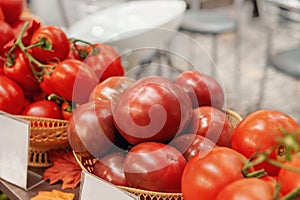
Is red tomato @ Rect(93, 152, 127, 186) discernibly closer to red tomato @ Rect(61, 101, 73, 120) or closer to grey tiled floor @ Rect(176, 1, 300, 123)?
red tomato @ Rect(61, 101, 73, 120)

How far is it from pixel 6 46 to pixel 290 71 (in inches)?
54.5

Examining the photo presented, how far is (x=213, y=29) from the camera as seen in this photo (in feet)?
8.49

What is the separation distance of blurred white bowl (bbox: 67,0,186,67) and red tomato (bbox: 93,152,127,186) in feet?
2.66

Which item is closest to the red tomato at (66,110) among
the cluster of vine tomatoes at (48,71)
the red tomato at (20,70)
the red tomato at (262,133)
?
the cluster of vine tomatoes at (48,71)

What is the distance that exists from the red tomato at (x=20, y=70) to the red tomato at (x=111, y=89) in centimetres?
19

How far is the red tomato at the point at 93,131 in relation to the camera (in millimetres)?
777

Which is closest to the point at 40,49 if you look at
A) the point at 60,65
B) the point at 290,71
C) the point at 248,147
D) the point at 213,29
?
the point at 60,65

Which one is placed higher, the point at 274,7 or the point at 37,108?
the point at 37,108

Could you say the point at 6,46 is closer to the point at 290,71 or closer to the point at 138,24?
the point at 138,24

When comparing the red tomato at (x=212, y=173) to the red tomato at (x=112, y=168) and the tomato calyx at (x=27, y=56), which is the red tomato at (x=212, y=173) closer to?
the red tomato at (x=112, y=168)

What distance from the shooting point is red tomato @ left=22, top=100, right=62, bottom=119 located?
3.08 ft

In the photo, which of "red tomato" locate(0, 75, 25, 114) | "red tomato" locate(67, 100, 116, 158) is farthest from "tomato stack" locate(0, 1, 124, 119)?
"red tomato" locate(67, 100, 116, 158)

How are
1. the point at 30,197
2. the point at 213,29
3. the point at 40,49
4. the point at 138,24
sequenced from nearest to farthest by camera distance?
the point at 30,197 → the point at 40,49 → the point at 138,24 → the point at 213,29

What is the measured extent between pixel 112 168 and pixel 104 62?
32 cm
